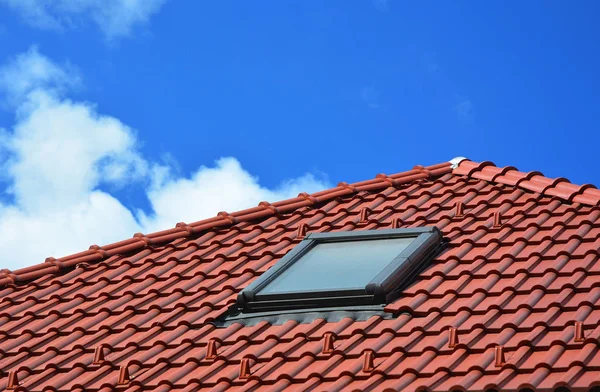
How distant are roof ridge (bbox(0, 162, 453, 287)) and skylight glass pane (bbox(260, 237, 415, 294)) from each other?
1.39m

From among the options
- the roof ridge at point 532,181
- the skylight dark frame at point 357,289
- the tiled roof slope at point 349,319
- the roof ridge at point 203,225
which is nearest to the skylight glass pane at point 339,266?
the skylight dark frame at point 357,289

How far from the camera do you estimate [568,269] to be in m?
8.41

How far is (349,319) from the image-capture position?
8.27 metres

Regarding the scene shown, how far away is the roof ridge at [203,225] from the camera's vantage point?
10906 mm

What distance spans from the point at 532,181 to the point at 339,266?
252 cm

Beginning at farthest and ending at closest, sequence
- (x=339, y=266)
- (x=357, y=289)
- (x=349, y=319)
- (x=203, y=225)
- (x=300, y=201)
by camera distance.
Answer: (x=300, y=201), (x=203, y=225), (x=339, y=266), (x=357, y=289), (x=349, y=319)

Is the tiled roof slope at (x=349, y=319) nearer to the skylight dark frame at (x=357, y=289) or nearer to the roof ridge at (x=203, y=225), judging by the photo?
the roof ridge at (x=203, y=225)

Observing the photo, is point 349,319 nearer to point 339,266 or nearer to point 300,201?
point 339,266

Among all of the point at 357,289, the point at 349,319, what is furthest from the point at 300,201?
the point at 349,319

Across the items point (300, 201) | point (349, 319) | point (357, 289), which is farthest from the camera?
point (300, 201)

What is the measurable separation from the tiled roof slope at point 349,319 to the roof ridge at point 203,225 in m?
0.02

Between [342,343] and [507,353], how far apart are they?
128 cm

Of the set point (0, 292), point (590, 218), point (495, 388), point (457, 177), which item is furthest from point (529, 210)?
point (0, 292)

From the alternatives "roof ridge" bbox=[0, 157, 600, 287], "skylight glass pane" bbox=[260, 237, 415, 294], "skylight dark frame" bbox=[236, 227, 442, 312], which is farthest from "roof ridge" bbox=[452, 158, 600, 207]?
"skylight glass pane" bbox=[260, 237, 415, 294]
